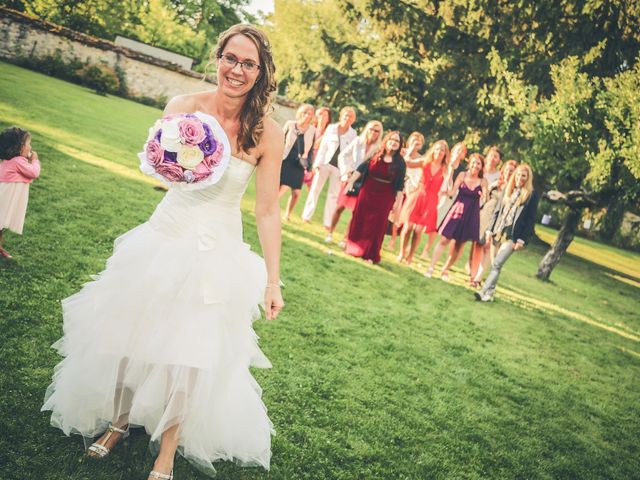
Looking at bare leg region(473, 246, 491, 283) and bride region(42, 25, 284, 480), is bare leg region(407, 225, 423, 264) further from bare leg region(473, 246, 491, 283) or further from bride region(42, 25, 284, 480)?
bride region(42, 25, 284, 480)

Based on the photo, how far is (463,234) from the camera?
9.17m

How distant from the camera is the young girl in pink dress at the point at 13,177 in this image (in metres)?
4.52

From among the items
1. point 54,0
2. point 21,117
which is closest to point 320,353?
point 21,117

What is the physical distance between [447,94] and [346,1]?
274 inches

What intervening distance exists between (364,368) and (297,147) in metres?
6.00

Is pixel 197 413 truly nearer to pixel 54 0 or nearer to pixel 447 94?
pixel 447 94

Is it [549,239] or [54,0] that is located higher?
[54,0]

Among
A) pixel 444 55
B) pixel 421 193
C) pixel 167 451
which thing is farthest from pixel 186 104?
pixel 444 55

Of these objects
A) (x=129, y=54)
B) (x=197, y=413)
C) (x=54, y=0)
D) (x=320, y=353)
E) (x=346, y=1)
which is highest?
(x=346, y=1)

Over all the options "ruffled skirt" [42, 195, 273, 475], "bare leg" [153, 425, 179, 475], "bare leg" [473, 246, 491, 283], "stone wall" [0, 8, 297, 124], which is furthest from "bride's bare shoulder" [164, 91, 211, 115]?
"stone wall" [0, 8, 297, 124]

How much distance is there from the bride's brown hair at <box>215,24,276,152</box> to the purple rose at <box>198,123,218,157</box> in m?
0.19

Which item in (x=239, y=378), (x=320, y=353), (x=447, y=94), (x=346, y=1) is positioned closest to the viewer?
(x=239, y=378)

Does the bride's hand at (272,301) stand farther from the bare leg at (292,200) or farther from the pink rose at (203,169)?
the bare leg at (292,200)

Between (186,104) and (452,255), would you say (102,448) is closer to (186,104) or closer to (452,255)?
(186,104)
